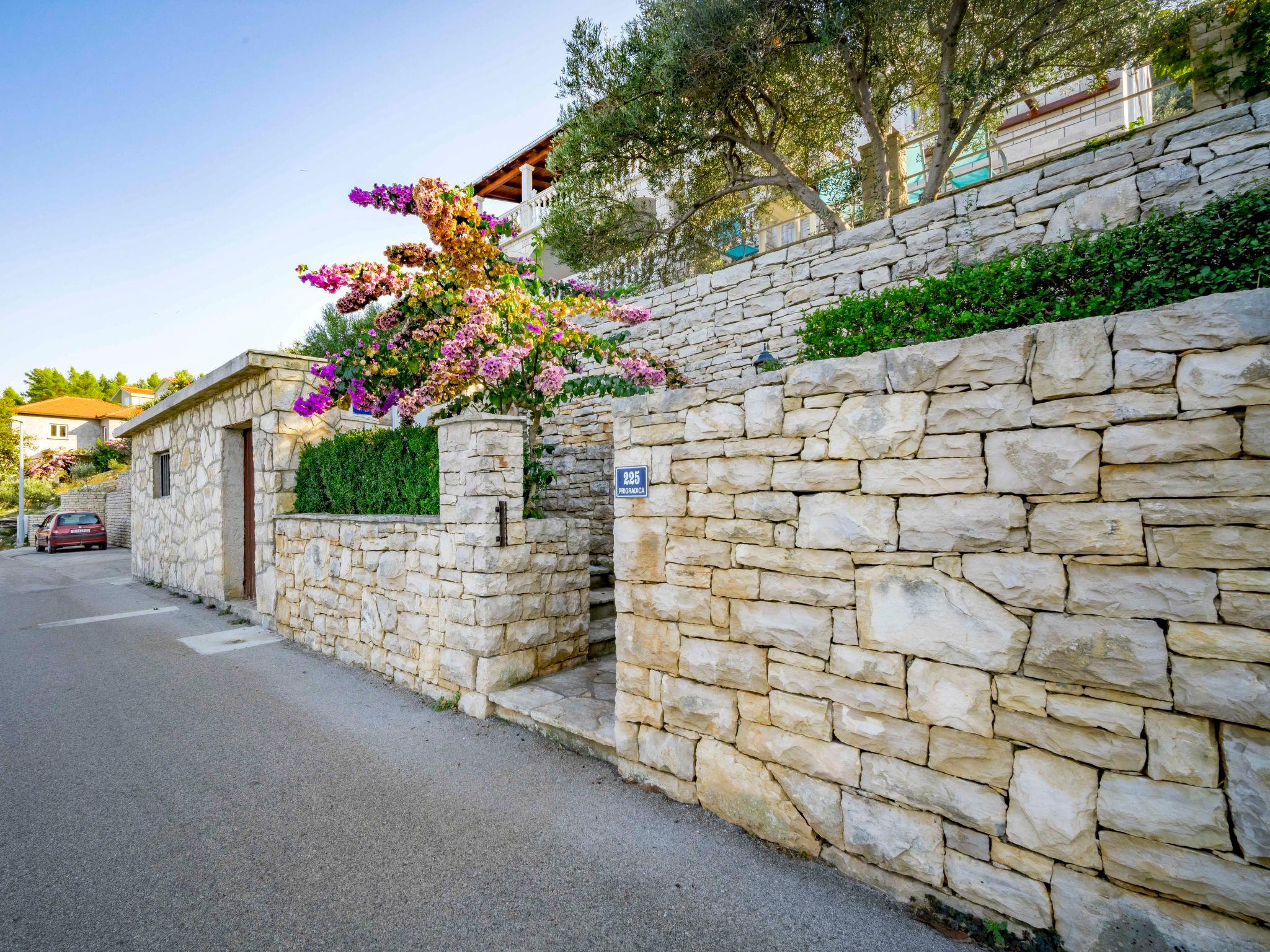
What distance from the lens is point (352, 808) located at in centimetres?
317

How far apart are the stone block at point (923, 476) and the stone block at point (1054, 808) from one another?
0.97 metres

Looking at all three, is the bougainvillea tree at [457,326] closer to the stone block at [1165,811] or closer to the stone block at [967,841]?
the stone block at [967,841]

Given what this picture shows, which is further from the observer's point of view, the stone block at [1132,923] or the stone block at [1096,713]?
the stone block at [1096,713]

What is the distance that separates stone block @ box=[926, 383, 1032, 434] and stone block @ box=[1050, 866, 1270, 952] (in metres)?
1.51

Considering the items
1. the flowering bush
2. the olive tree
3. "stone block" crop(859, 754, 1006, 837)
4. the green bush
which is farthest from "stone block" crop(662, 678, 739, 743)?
the green bush

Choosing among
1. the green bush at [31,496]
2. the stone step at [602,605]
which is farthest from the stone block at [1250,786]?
the green bush at [31,496]

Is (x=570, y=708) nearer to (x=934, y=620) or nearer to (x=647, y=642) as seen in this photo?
(x=647, y=642)

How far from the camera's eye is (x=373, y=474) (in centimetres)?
608

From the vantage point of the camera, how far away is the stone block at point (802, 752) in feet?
8.24

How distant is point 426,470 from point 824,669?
4047 millimetres

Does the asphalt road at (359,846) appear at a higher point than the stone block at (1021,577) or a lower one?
lower

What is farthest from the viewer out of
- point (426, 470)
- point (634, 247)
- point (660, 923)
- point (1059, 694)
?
point (634, 247)

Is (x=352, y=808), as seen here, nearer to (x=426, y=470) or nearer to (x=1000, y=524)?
(x=426, y=470)

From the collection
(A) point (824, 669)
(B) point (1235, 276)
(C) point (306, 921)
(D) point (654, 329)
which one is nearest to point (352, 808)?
(C) point (306, 921)
